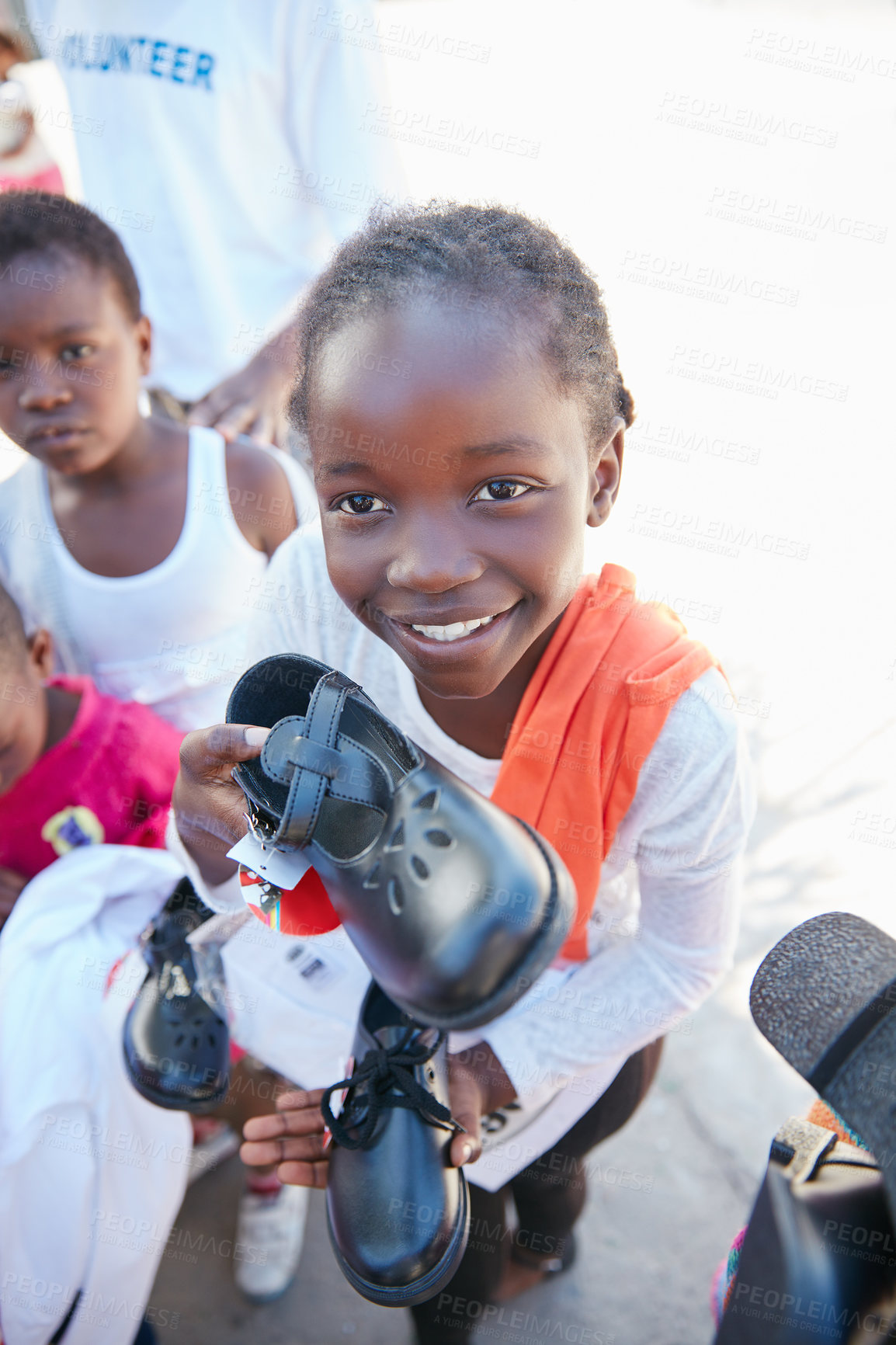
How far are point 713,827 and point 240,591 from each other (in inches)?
46.8

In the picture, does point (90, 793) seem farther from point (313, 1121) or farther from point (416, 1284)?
point (416, 1284)

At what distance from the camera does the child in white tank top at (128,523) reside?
1.76 meters

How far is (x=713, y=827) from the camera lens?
1.13 metres

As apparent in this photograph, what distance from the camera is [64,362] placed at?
1.72 metres

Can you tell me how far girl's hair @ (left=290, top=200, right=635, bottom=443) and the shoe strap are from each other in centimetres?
37

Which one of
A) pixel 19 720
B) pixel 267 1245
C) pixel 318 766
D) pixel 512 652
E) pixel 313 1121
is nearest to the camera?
pixel 318 766

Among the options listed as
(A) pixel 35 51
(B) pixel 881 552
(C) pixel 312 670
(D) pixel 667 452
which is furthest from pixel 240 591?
(A) pixel 35 51

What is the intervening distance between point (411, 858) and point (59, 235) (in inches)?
59.0

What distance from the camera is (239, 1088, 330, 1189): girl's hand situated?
1.22 metres

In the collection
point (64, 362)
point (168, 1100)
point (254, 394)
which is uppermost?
point (64, 362)

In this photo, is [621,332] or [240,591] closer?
[240,591]

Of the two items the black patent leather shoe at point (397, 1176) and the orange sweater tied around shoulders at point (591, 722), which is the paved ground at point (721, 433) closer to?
the black patent leather shoe at point (397, 1176)

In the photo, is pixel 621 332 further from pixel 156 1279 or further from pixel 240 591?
pixel 156 1279

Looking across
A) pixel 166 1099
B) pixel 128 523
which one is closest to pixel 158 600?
pixel 128 523
